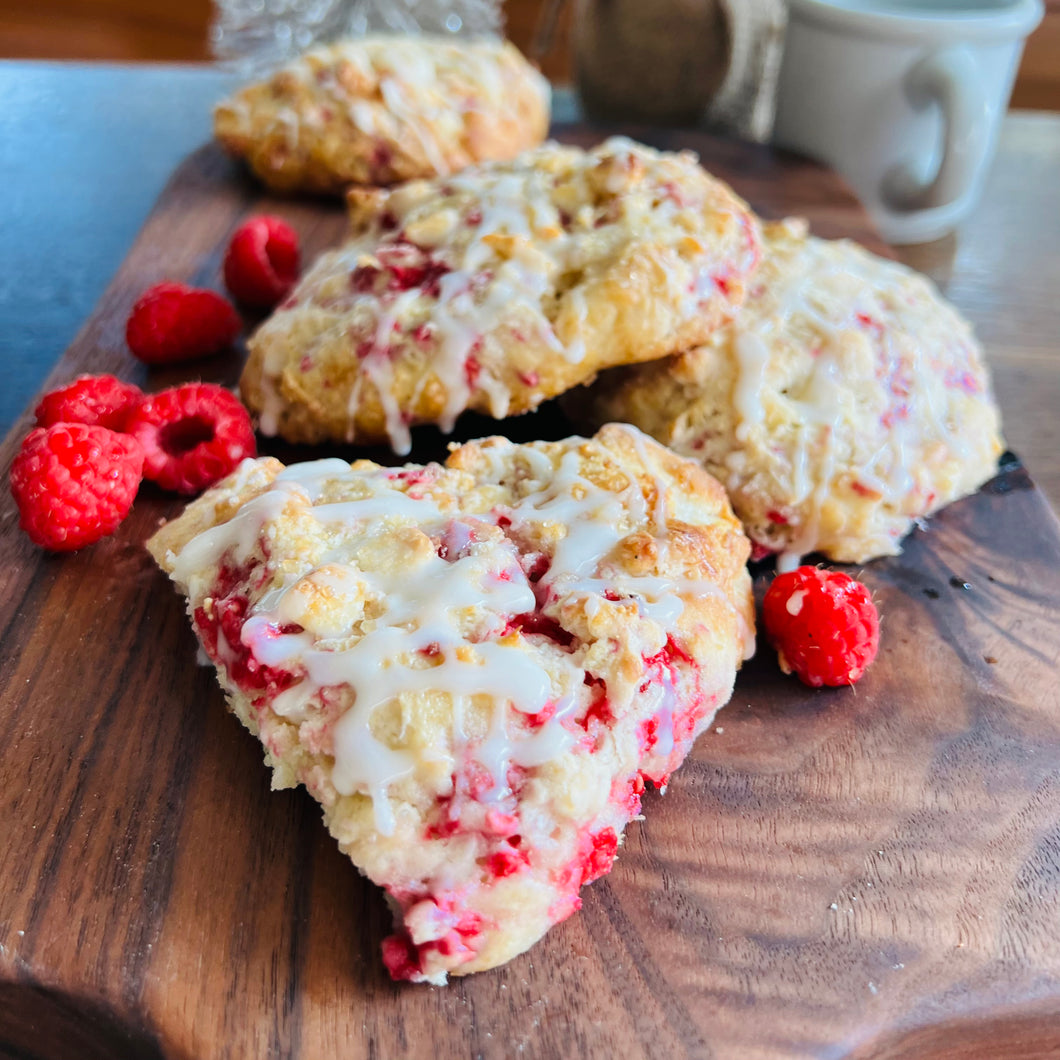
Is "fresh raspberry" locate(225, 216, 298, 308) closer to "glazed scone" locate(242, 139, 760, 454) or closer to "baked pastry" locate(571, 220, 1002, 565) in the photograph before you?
"glazed scone" locate(242, 139, 760, 454)

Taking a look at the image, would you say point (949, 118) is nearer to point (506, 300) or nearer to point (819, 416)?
point (819, 416)

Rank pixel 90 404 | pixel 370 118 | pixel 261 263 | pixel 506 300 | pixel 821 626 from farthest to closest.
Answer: pixel 370 118, pixel 261 263, pixel 90 404, pixel 506 300, pixel 821 626

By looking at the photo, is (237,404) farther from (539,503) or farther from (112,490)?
(539,503)

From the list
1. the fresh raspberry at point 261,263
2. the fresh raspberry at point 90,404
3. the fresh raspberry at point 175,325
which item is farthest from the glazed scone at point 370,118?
the fresh raspberry at point 90,404

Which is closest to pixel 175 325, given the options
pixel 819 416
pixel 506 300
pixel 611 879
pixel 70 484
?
pixel 70 484

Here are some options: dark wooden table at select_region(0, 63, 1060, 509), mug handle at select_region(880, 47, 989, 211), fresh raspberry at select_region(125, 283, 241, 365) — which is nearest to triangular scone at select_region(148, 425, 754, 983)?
fresh raspberry at select_region(125, 283, 241, 365)
